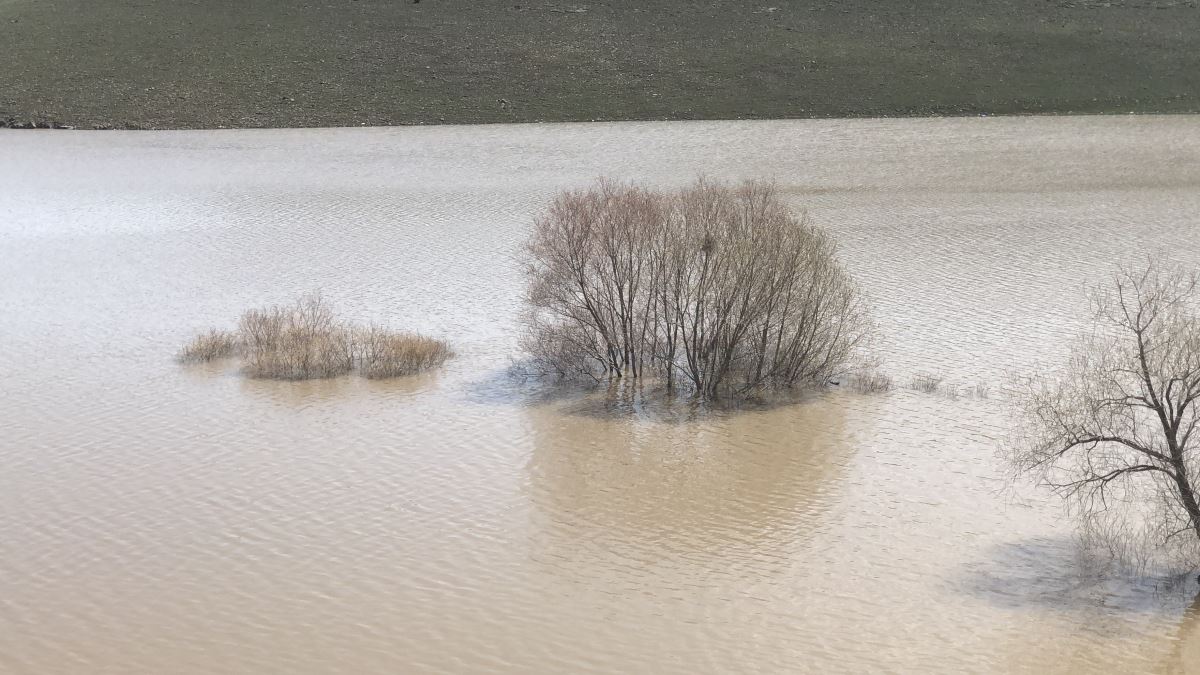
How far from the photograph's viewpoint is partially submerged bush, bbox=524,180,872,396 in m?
23.7

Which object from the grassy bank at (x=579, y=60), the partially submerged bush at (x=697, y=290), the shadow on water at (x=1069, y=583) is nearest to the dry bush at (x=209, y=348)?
the partially submerged bush at (x=697, y=290)

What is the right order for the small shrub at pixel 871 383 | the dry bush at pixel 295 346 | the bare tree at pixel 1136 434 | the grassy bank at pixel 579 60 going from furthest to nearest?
the grassy bank at pixel 579 60 < the dry bush at pixel 295 346 < the small shrub at pixel 871 383 < the bare tree at pixel 1136 434

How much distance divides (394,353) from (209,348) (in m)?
4.27

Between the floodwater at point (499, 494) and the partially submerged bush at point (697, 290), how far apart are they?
3.65 ft

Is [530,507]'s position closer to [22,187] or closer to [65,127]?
[22,187]

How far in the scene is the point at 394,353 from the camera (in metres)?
26.0

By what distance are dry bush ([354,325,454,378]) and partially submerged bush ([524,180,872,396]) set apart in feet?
8.35

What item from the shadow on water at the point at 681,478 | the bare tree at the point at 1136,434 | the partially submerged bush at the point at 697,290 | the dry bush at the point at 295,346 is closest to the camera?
the bare tree at the point at 1136,434

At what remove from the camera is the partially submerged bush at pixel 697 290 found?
23.7m

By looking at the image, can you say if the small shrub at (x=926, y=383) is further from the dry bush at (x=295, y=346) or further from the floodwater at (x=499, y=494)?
the dry bush at (x=295, y=346)

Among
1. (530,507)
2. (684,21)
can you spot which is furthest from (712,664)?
(684,21)

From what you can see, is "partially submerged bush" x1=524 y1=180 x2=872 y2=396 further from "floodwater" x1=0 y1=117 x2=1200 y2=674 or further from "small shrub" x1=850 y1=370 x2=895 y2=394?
"floodwater" x1=0 y1=117 x2=1200 y2=674

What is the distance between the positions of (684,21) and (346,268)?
4930 cm

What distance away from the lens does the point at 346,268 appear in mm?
35562
